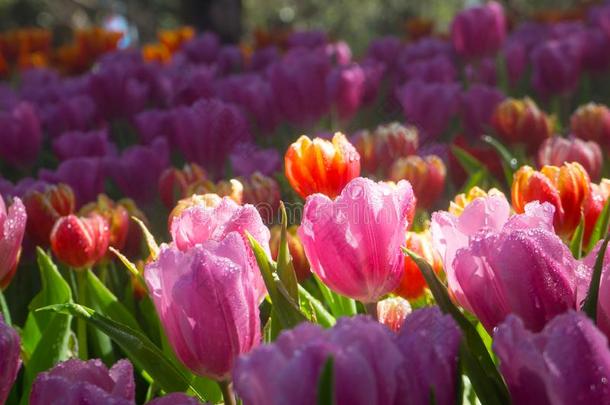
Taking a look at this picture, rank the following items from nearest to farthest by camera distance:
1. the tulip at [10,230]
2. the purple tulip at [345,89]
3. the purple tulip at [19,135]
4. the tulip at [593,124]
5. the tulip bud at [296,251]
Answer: the tulip at [10,230]
the tulip bud at [296,251]
the tulip at [593,124]
the purple tulip at [19,135]
the purple tulip at [345,89]

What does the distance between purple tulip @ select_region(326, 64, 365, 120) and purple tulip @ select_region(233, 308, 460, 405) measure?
6.93 feet

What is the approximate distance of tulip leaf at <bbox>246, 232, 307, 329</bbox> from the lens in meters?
1.01

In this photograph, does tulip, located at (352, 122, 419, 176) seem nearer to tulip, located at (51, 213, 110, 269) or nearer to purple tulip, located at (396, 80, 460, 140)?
purple tulip, located at (396, 80, 460, 140)

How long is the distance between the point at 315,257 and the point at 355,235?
0.16 feet

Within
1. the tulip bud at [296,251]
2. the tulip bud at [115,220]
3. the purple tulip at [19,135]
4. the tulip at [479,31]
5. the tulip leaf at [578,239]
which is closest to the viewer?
the tulip leaf at [578,239]

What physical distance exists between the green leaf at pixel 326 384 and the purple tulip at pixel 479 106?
6.27 ft

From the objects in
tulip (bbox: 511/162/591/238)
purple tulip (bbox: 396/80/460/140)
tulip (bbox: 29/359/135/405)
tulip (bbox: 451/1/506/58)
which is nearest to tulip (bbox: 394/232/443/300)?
tulip (bbox: 511/162/591/238)

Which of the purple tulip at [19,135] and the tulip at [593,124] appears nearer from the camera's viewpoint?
the tulip at [593,124]

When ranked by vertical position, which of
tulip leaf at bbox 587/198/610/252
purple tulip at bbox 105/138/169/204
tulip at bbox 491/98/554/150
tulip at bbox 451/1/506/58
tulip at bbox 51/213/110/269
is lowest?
tulip at bbox 451/1/506/58

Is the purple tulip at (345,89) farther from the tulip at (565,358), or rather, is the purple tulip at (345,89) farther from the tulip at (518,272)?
the tulip at (565,358)

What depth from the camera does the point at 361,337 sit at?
76 cm

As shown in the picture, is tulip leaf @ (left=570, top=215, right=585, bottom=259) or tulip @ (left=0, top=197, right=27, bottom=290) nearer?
tulip @ (left=0, top=197, right=27, bottom=290)

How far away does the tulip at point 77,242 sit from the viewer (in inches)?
58.3

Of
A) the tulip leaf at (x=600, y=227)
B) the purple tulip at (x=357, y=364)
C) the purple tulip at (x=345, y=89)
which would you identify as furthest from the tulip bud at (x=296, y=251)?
the purple tulip at (x=345, y=89)
